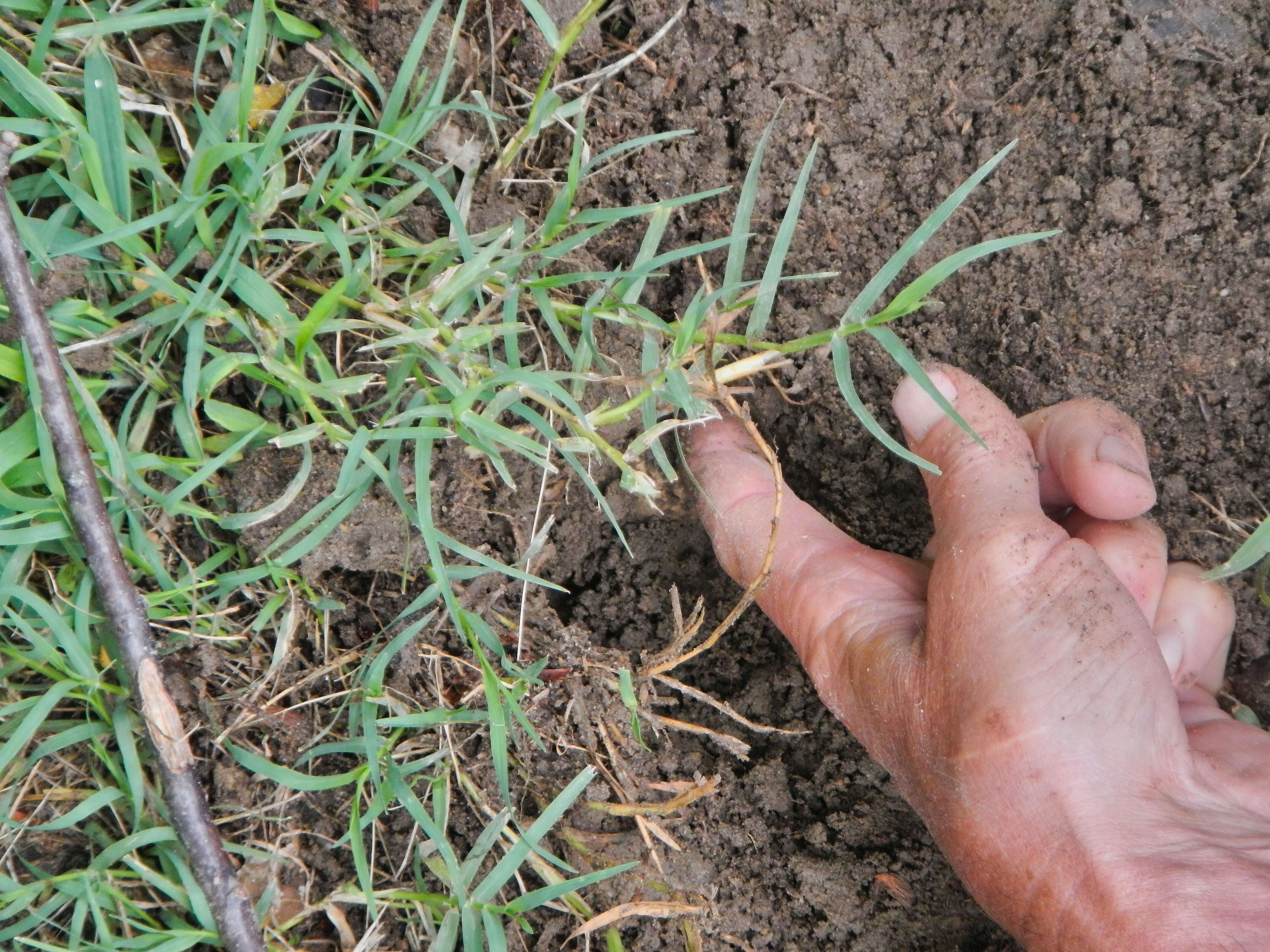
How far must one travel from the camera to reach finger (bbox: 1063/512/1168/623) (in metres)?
1.71

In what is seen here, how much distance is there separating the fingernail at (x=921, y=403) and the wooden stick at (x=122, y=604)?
1448 mm

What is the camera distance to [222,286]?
1.38m

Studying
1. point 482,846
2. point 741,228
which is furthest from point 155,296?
point 482,846

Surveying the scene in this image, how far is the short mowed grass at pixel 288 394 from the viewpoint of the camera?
1421mm

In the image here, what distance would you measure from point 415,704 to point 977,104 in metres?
1.65

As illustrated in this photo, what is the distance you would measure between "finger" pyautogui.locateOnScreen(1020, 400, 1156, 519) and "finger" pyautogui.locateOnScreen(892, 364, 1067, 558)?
0.15 feet

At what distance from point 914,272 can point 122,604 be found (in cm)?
161

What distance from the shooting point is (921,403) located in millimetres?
1670

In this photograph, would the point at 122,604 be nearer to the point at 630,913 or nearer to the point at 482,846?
the point at 482,846

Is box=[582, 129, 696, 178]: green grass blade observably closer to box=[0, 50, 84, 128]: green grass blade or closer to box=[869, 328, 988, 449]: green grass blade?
box=[869, 328, 988, 449]: green grass blade

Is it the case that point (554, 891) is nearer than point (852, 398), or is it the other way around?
point (852, 398)

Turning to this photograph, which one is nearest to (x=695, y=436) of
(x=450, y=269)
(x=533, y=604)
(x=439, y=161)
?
(x=533, y=604)

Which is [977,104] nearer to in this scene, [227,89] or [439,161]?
[439,161]

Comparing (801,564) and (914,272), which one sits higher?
(914,272)
